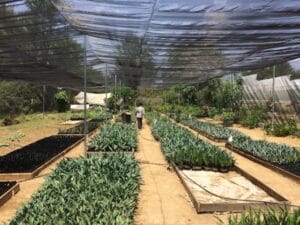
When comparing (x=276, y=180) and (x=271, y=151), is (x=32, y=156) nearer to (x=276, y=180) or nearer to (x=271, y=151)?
(x=276, y=180)

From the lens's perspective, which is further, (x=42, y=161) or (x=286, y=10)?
(x=42, y=161)

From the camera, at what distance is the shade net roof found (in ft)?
22.3

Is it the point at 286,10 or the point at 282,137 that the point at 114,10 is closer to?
the point at 286,10

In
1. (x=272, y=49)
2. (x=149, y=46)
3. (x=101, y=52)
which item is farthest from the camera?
(x=101, y=52)

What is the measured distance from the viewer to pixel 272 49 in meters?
9.23

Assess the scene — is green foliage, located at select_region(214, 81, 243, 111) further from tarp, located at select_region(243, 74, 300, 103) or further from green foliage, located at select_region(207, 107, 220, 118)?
green foliage, located at select_region(207, 107, 220, 118)

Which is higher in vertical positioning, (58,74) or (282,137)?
(58,74)

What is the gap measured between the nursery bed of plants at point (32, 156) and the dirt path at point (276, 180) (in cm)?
450

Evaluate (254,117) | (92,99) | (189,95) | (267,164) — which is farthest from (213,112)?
(92,99)

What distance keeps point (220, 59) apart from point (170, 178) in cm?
443

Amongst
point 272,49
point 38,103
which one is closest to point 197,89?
point 38,103

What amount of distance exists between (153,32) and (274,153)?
13.9 ft

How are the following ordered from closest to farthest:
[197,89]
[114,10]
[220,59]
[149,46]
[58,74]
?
[114,10] → [149,46] → [220,59] → [58,74] → [197,89]

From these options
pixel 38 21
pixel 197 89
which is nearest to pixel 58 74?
pixel 38 21
